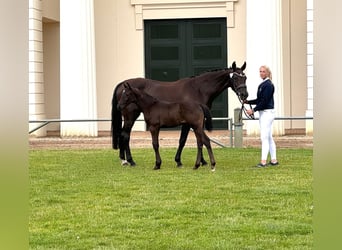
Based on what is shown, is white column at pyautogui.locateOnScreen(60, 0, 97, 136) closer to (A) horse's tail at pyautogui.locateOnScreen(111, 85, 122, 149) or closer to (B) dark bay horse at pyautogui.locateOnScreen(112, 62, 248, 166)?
(A) horse's tail at pyautogui.locateOnScreen(111, 85, 122, 149)

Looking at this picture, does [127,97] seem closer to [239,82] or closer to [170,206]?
[239,82]

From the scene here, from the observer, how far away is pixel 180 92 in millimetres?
13516

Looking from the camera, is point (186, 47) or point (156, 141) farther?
point (186, 47)

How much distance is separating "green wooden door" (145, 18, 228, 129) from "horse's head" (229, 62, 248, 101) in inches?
504

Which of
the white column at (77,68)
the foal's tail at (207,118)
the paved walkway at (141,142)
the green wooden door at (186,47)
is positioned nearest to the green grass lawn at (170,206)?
the foal's tail at (207,118)

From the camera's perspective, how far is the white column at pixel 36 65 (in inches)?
920

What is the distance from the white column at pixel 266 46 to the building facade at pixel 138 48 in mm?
94

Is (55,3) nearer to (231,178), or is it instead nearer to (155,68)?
(155,68)

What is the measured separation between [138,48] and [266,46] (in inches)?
228

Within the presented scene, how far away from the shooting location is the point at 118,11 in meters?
26.2

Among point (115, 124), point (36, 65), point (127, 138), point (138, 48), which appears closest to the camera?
point (127, 138)

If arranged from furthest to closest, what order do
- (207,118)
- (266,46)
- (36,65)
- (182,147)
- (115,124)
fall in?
(36,65)
(266,46)
(115,124)
(182,147)
(207,118)

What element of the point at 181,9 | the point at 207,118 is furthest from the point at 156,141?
the point at 181,9

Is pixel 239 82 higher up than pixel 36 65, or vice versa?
pixel 36 65
